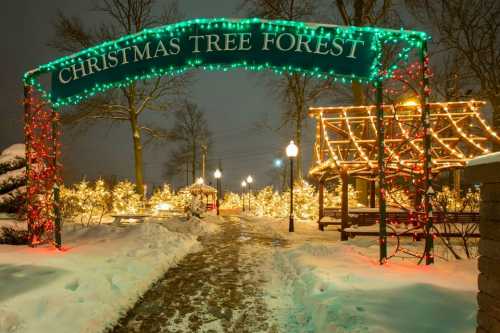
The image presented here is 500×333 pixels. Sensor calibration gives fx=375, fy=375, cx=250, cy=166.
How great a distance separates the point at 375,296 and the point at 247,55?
5.75 meters

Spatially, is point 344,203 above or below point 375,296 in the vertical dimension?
above

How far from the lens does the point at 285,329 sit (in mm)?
5387

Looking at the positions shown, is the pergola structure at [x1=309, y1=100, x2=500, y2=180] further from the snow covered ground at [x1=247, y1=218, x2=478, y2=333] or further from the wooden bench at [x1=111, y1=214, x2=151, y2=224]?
the wooden bench at [x1=111, y1=214, x2=151, y2=224]

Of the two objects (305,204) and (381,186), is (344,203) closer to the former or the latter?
(381,186)

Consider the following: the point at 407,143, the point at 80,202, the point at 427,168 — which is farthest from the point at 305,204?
the point at 427,168

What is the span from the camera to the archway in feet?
27.5

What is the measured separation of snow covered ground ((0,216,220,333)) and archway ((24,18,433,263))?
1.43m

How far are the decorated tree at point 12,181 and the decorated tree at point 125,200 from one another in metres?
13.1

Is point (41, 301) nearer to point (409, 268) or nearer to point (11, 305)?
point (11, 305)

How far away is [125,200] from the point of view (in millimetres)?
25797

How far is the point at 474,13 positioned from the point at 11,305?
86.7ft

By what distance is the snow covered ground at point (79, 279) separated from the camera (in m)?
5.07

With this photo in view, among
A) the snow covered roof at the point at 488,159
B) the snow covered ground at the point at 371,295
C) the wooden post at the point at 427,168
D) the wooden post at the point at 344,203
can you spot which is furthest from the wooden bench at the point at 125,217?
the snow covered roof at the point at 488,159

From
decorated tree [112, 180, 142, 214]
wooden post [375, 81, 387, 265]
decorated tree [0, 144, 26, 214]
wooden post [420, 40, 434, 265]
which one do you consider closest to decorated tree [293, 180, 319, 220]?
decorated tree [112, 180, 142, 214]
